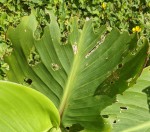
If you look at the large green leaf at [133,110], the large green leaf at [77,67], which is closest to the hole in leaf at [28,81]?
the large green leaf at [77,67]

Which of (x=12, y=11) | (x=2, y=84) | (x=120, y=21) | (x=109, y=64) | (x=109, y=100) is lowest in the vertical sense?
(x=2, y=84)

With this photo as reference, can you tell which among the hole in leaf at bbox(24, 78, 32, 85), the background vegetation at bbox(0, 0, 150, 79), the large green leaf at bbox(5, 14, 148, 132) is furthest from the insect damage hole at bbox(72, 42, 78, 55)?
the background vegetation at bbox(0, 0, 150, 79)

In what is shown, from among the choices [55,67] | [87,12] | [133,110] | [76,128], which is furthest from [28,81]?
[87,12]

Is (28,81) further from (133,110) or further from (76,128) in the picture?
(133,110)

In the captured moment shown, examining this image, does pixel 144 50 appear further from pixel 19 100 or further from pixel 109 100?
pixel 19 100

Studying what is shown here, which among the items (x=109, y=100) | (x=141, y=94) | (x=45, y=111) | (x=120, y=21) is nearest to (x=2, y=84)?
(x=45, y=111)

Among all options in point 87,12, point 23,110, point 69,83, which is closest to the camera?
point 23,110

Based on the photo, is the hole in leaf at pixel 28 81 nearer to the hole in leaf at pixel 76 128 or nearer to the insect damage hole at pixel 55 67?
the insect damage hole at pixel 55 67
